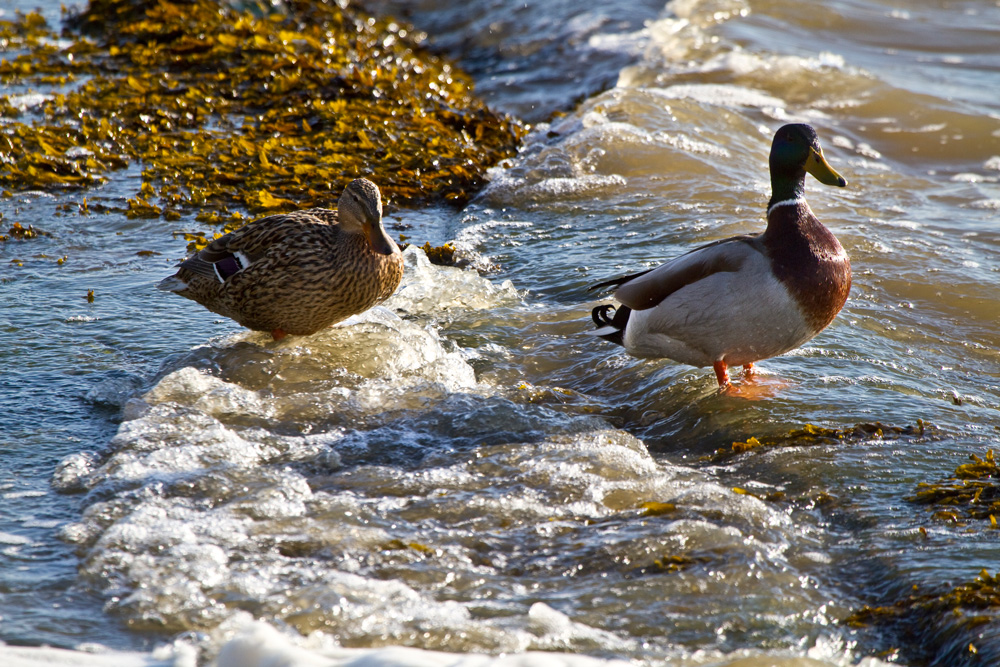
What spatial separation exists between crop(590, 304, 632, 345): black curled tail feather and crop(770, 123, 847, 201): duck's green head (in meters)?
0.97

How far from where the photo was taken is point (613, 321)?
5.16 meters

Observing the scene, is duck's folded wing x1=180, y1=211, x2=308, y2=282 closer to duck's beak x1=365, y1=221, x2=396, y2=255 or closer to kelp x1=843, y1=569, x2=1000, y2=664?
duck's beak x1=365, y1=221, x2=396, y2=255

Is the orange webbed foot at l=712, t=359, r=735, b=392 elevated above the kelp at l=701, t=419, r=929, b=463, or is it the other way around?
the orange webbed foot at l=712, t=359, r=735, b=392

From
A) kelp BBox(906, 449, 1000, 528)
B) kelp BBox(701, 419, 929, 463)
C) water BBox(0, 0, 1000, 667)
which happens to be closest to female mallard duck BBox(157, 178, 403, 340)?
water BBox(0, 0, 1000, 667)

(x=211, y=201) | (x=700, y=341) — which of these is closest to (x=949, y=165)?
(x=700, y=341)

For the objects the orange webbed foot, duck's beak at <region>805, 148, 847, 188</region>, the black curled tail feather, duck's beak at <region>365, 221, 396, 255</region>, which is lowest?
the orange webbed foot

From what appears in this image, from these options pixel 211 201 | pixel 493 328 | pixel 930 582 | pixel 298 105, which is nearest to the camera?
pixel 930 582

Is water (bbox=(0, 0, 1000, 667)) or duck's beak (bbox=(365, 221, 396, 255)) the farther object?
duck's beak (bbox=(365, 221, 396, 255))

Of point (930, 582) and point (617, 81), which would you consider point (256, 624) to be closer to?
point (930, 582)

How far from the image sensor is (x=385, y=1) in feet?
47.0

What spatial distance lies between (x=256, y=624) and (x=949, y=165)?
8.60m

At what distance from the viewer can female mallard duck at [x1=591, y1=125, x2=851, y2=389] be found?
14.5 ft

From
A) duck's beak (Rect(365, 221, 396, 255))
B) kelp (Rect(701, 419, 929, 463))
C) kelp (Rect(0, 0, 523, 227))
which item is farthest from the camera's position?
kelp (Rect(0, 0, 523, 227))

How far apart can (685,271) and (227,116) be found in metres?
5.25
